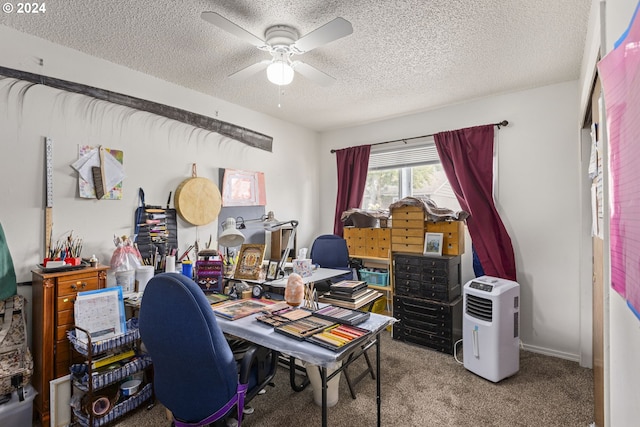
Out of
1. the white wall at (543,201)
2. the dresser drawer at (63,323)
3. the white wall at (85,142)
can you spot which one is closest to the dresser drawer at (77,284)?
the dresser drawer at (63,323)

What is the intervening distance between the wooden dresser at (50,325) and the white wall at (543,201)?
151 inches

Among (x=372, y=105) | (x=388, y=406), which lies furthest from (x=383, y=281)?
(x=372, y=105)

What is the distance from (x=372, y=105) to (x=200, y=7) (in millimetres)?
2193

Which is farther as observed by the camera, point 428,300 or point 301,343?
point 428,300

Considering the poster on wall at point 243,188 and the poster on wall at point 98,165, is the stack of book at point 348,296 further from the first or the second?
the poster on wall at point 98,165

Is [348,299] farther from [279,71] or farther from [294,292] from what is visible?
[279,71]

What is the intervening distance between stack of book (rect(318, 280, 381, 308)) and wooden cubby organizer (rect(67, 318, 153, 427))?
1359 mm

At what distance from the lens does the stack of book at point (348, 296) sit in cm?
221

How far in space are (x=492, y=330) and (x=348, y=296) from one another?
1.27m

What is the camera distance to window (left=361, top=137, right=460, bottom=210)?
3779 mm

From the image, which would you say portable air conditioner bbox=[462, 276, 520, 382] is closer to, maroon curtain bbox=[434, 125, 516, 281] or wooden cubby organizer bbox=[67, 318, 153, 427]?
maroon curtain bbox=[434, 125, 516, 281]

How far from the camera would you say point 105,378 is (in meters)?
1.97

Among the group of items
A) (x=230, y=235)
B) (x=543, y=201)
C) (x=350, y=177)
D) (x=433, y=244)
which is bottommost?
(x=433, y=244)

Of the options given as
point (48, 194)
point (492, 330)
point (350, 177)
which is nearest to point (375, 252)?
point (350, 177)
